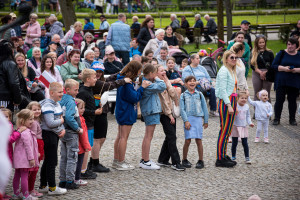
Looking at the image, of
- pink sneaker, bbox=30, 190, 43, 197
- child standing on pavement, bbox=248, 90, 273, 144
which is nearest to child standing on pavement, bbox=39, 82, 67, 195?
pink sneaker, bbox=30, 190, 43, 197

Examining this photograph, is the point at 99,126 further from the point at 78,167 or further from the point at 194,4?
the point at 194,4

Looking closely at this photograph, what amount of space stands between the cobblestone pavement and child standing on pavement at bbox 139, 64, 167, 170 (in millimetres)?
212

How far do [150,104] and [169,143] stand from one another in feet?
2.33

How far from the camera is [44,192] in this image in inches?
251

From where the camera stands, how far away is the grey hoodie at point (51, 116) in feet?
19.9

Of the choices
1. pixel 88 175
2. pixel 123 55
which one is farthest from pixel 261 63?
pixel 88 175

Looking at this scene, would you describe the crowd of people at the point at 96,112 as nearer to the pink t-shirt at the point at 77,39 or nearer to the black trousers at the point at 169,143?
the black trousers at the point at 169,143

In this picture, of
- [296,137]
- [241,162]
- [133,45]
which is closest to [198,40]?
[133,45]

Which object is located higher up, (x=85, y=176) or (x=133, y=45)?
(x=133, y=45)

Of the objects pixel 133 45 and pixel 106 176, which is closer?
pixel 106 176

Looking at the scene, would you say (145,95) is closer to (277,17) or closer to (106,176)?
(106,176)

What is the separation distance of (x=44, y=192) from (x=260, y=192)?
294 centimetres

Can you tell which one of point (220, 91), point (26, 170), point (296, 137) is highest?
point (220, 91)

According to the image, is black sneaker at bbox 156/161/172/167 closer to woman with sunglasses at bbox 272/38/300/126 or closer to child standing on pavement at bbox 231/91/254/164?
child standing on pavement at bbox 231/91/254/164
